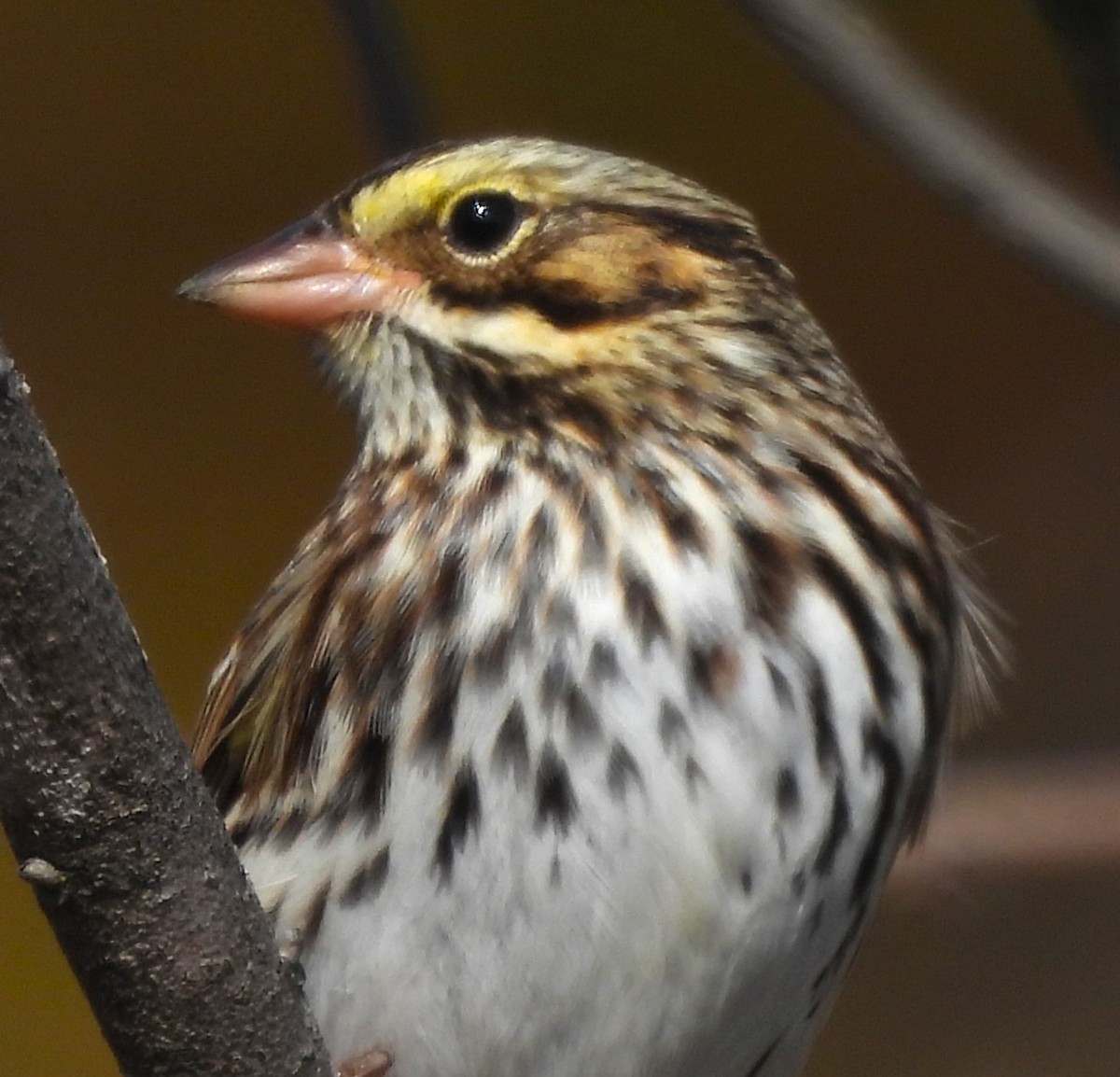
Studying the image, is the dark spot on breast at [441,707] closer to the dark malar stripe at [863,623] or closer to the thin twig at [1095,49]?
the dark malar stripe at [863,623]

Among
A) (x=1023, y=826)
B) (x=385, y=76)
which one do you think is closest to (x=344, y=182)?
(x=385, y=76)

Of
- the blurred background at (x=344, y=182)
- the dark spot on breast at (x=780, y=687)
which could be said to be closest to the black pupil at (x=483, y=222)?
the dark spot on breast at (x=780, y=687)

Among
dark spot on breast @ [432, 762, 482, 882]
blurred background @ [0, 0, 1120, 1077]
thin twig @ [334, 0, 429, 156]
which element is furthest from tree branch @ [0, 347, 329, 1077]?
blurred background @ [0, 0, 1120, 1077]

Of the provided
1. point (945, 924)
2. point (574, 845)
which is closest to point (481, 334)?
point (574, 845)

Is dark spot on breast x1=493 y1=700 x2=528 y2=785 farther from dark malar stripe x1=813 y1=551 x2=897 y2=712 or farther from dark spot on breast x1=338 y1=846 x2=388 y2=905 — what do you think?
dark malar stripe x1=813 y1=551 x2=897 y2=712

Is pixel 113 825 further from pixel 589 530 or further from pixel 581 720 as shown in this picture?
pixel 589 530

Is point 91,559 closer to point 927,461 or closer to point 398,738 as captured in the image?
point 398,738
